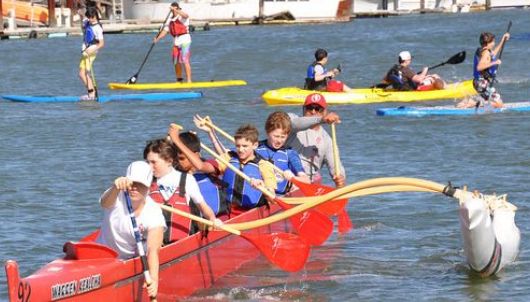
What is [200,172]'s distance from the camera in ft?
35.9

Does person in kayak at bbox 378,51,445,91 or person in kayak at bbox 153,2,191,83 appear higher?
person in kayak at bbox 153,2,191,83

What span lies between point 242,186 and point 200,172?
0.45 m

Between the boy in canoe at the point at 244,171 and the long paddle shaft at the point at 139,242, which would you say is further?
the boy in canoe at the point at 244,171

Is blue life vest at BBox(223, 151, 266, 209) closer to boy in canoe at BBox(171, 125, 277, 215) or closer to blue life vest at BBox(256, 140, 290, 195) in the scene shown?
boy in canoe at BBox(171, 125, 277, 215)

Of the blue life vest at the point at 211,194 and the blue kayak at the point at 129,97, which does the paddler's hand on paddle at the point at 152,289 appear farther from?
the blue kayak at the point at 129,97

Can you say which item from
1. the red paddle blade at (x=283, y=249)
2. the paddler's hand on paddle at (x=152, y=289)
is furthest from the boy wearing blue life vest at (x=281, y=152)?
the paddler's hand on paddle at (x=152, y=289)

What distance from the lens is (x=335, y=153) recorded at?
12641mm

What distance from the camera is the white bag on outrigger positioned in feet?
32.9

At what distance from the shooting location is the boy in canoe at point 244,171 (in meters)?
11.1

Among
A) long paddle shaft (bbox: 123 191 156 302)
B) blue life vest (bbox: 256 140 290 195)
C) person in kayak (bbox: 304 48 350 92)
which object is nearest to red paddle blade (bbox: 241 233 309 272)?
blue life vest (bbox: 256 140 290 195)

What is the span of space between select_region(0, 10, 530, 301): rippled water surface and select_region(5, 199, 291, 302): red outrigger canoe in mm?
257

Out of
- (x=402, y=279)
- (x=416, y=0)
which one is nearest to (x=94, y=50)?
(x=402, y=279)

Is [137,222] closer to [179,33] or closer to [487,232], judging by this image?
[487,232]

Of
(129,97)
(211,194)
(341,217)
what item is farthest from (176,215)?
(129,97)
